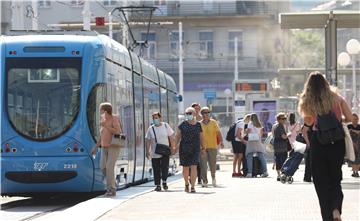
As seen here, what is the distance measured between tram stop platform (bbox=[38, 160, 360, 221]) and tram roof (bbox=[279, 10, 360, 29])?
671 centimetres

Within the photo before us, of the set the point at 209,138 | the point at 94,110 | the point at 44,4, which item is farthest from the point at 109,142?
the point at 44,4

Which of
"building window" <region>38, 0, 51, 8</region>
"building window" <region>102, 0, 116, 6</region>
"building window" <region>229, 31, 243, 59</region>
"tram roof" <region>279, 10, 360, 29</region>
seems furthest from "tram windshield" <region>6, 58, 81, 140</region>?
"building window" <region>229, 31, 243, 59</region>

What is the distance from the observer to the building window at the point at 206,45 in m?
67.4

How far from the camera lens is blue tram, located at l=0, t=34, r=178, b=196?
1770 cm

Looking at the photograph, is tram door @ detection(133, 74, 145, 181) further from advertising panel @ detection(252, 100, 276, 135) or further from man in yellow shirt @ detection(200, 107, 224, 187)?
advertising panel @ detection(252, 100, 276, 135)

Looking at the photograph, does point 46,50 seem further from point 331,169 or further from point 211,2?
point 211,2

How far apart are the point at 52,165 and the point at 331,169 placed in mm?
8121

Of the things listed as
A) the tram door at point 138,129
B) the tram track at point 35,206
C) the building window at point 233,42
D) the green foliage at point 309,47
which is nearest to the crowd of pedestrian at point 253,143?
the tram track at point 35,206

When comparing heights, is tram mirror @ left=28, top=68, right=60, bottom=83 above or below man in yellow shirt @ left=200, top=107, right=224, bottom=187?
above

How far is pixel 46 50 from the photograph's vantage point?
18281mm

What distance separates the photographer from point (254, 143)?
25.5 meters

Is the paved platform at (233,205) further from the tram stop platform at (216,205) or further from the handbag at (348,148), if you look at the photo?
the handbag at (348,148)

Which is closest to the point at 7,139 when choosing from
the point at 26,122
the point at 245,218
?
the point at 26,122

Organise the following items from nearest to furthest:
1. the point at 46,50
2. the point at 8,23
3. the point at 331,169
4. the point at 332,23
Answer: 1. the point at 331,169
2. the point at 46,50
3. the point at 332,23
4. the point at 8,23
